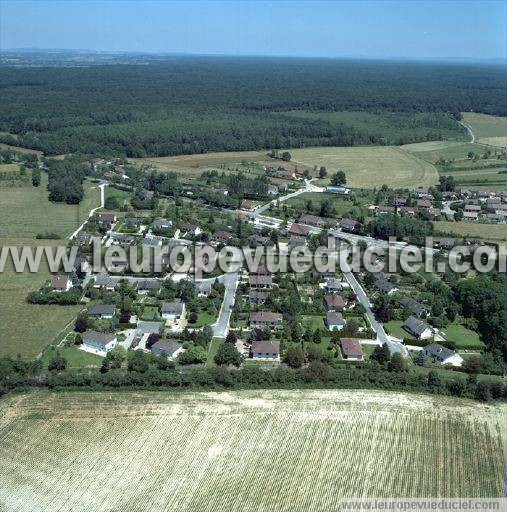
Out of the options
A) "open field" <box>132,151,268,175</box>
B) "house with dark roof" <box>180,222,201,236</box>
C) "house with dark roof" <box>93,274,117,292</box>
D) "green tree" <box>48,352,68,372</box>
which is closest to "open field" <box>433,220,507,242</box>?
"house with dark roof" <box>180,222,201,236</box>

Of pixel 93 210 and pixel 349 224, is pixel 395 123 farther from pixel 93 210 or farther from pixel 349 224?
pixel 93 210

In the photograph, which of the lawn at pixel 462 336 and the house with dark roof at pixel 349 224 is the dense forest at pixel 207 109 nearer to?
the house with dark roof at pixel 349 224

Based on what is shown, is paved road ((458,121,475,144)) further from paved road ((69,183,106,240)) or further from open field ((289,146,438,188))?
paved road ((69,183,106,240))

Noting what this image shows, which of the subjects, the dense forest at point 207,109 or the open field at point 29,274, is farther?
the dense forest at point 207,109

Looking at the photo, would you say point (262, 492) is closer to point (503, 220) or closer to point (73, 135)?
point (503, 220)

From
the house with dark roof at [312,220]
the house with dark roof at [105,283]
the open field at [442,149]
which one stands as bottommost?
the house with dark roof at [105,283]

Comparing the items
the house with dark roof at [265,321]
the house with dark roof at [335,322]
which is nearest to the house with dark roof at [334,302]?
the house with dark roof at [335,322]
